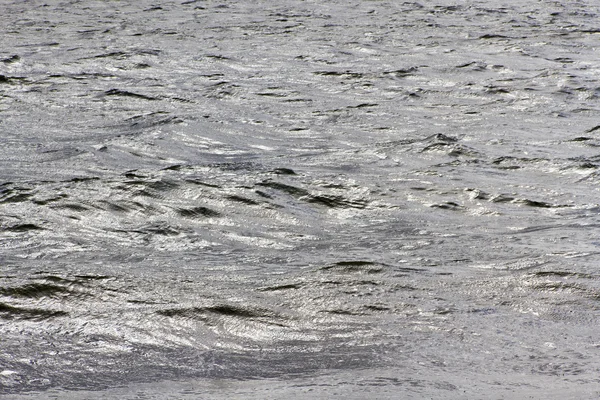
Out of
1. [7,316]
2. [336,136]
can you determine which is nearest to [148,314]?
[7,316]

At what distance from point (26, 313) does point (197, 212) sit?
180 centimetres

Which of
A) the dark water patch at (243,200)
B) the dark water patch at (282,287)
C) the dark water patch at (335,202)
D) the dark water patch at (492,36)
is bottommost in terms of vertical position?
the dark water patch at (492,36)

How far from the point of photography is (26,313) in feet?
13.0

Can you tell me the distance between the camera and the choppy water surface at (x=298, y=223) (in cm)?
352

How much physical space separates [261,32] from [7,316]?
937cm

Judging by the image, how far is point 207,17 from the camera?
1419cm

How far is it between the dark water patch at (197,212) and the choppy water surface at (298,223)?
1.0 inches

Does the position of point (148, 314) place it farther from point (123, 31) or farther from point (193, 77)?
point (123, 31)

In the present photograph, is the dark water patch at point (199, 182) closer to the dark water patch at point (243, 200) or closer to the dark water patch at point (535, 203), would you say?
the dark water patch at point (243, 200)

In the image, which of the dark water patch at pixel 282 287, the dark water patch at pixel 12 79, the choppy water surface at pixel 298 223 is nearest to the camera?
the choppy water surface at pixel 298 223

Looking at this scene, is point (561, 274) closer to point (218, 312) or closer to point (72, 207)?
point (218, 312)

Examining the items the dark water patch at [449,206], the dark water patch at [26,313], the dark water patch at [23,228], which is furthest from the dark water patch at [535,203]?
the dark water patch at [26,313]

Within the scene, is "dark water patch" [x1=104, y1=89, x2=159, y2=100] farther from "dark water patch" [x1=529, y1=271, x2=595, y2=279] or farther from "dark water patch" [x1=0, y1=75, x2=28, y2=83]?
"dark water patch" [x1=529, y1=271, x2=595, y2=279]

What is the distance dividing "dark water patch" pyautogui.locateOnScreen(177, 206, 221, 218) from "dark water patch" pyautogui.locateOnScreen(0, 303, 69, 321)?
1647 mm
